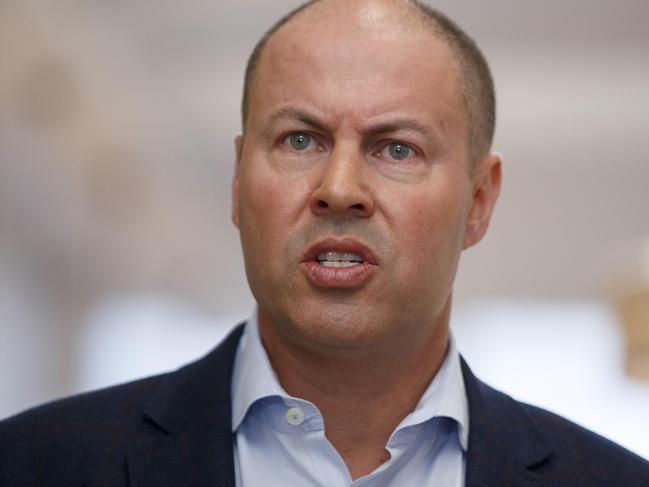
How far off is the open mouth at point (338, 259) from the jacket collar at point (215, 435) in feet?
1.13

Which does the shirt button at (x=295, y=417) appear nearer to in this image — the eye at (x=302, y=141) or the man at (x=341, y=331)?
the man at (x=341, y=331)

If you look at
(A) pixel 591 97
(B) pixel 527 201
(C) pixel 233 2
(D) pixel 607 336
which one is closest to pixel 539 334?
(D) pixel 607 336

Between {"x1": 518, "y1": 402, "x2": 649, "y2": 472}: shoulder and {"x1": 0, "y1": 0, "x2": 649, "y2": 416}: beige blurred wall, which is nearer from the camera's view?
{"x1": 518, "y1": 402, "x2": 649, "y2": 472}: shoulder

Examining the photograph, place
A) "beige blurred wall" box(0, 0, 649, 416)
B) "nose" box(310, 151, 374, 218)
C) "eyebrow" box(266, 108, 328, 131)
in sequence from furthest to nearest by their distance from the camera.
→ "beige blurred wall" box(0, 0, 649, 416), "eyebrow" box(266, 108, 328, 131), "nose" box(310, 151, 374, 218)

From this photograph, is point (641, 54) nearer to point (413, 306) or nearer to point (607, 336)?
point (607, 336)

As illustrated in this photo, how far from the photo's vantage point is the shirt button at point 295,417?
76.8 inches

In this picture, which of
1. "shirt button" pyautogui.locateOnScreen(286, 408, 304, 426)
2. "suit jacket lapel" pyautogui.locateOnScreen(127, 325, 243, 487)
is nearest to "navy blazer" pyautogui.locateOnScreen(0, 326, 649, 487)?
"suit jacket lapel" pyautogui.locateOnScreen(127, 325, 243, 487)

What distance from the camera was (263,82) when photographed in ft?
6.86

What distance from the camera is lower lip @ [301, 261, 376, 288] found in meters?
1.89

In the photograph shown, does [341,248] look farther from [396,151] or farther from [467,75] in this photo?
[467,75]

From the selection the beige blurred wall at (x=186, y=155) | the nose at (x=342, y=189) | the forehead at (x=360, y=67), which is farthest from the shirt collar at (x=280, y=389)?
the beige blurred wall at (x=186, y=155)

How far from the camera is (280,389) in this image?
6.49 ft

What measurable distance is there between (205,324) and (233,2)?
1.28 metres

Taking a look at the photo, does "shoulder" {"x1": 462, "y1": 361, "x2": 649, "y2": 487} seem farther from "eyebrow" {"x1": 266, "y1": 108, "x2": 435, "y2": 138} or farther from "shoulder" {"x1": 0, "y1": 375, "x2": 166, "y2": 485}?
"shoulder" {"x1": 0, "y1": 375, "x2": 166, "y2": 485}
